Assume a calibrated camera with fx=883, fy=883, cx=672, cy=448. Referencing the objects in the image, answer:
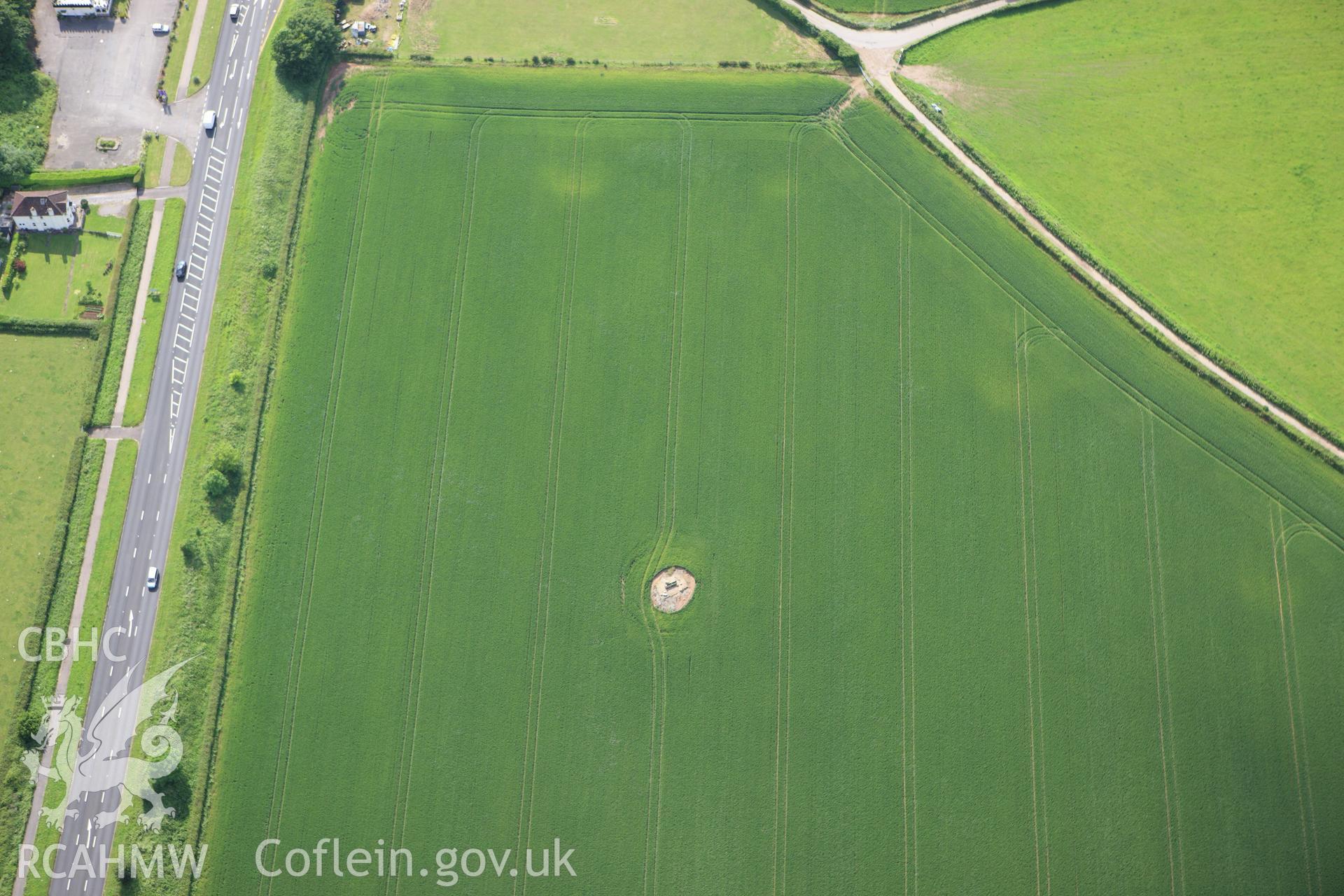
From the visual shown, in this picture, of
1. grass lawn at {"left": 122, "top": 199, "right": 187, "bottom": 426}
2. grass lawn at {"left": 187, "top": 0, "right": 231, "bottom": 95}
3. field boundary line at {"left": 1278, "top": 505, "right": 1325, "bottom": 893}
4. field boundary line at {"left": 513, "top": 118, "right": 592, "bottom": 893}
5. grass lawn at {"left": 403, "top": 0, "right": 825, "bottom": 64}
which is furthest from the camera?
grass lawn at {"left": 403, "top": 0, "right": 825, "bottom": 64}

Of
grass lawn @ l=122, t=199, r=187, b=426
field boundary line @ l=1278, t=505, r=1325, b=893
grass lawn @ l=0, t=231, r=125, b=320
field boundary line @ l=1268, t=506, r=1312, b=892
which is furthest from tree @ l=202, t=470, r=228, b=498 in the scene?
field boundary line @ l=1278, t=505, r=1325, b=893

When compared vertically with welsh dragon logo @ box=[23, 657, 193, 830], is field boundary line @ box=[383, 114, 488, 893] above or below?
above

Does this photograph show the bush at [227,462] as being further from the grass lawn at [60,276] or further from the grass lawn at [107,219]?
the grass lawn at [107,219]

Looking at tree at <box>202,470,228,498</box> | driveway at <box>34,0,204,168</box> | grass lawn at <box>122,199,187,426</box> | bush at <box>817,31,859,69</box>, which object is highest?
bush at <box>817,31,859,69</box>

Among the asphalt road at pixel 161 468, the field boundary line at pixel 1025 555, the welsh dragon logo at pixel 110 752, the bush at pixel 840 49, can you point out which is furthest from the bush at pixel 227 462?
the bush at pixel 840 49

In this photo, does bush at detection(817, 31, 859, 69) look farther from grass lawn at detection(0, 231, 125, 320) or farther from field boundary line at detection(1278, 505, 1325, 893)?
grass lawn at detection(0, 231, 125, 320)

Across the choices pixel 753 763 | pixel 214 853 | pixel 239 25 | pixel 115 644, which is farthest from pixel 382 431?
pixel 239 25

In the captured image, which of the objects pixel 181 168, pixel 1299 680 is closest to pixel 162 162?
pixel 181 168

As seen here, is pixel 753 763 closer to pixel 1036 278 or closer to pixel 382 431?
pixel 382 431
